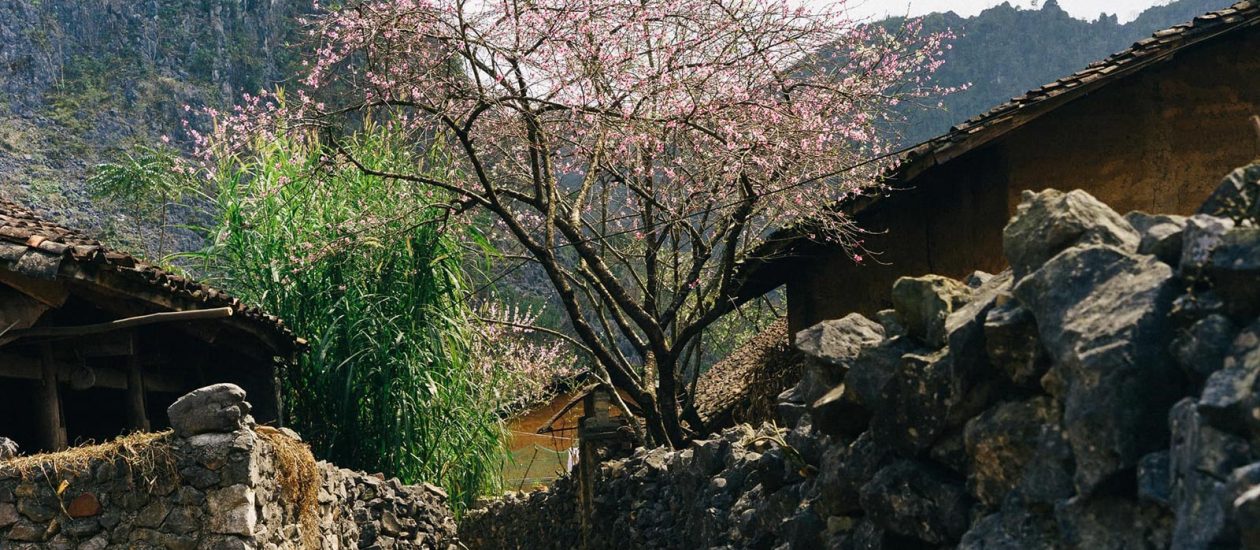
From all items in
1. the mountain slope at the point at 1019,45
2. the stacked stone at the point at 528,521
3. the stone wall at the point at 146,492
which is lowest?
the stacked stone at the point at 528,521

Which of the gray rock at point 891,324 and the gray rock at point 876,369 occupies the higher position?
the gray rock at point 891,324

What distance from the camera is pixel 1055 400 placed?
361 centimetres

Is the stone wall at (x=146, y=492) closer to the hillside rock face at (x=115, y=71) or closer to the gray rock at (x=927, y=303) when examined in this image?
the gray rock at (x=927, y=303)

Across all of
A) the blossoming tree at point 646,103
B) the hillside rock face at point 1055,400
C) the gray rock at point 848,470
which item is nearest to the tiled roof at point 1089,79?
the blossoming tree at point 646,103

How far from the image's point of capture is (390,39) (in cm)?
1049

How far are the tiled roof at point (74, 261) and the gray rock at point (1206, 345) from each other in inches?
228

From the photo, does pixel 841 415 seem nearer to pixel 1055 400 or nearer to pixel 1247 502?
pixel 1055 400

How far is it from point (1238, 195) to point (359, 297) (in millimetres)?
9542

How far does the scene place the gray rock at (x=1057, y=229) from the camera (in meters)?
3.69

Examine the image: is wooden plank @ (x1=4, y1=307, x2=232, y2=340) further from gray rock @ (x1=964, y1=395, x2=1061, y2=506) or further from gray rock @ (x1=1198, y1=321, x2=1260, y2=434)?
gray rock @ (x1=1198, y1=321, x2=1260, y2=434)

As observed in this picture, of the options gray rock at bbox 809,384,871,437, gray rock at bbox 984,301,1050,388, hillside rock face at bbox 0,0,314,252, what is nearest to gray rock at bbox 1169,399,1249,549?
gray rock at bbox 984,301,1050,388

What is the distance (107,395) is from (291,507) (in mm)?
3623

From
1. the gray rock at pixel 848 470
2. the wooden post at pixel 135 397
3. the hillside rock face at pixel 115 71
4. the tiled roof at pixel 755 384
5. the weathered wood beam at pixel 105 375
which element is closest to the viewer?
the gray rock at pixel 848 470

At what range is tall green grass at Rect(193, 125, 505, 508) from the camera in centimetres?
1169
